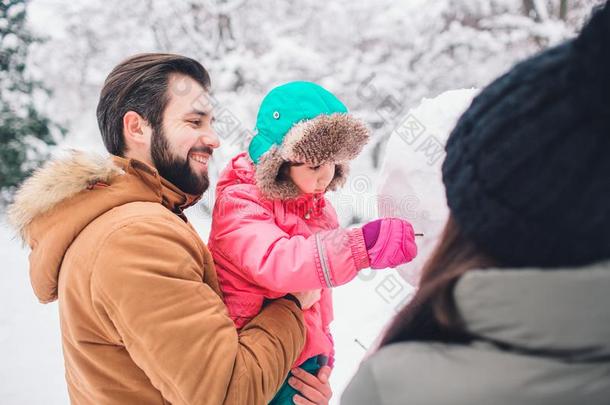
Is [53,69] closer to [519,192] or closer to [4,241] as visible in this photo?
[4,241]

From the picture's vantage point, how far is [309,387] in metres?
1.43

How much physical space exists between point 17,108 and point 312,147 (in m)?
5.60

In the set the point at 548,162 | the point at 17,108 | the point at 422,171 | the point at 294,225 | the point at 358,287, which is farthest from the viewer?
the point at 17,108

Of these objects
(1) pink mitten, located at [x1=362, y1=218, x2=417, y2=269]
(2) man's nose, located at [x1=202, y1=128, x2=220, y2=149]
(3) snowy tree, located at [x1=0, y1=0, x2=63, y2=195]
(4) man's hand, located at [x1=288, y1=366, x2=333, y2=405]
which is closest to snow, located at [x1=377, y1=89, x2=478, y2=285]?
(1) pink mitten, located at [x1=362, y1=218, x2=417, y2=269]

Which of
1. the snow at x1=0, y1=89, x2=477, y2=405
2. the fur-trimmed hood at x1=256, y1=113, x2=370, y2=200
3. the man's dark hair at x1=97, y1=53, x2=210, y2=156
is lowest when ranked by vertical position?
the snow at x1=0, y1=89, x2=477, y2=405

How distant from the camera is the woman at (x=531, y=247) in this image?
19.2 inches

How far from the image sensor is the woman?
49 cm

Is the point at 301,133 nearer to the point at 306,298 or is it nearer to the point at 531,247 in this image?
the point at 306,298

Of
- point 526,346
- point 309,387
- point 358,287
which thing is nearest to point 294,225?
point 309,387

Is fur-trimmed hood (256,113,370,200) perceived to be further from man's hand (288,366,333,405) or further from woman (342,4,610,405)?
woman (342,4,610,405)

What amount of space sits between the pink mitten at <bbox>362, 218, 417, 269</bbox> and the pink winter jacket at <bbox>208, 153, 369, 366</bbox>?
0.10 ft

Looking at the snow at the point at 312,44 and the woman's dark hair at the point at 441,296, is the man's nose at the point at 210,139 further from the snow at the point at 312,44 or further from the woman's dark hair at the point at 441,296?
the snow at the point at 312,44

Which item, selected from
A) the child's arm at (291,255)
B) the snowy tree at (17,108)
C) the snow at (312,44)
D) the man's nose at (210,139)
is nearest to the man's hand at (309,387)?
the child's arm at (291,255)

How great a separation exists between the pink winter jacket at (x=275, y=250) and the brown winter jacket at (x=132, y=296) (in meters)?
0.15
